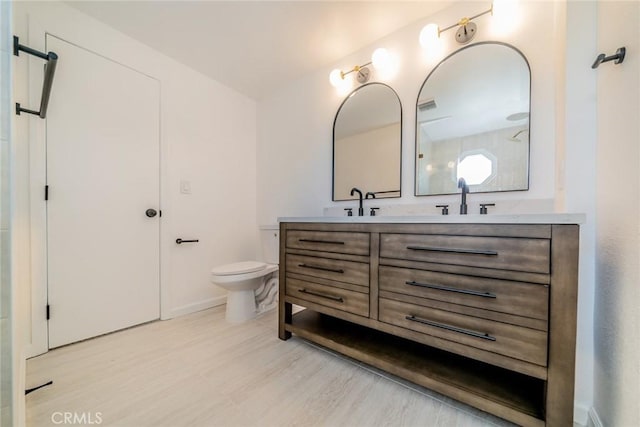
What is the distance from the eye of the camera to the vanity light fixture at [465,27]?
137 centimetres

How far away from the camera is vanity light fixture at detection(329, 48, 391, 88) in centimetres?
181

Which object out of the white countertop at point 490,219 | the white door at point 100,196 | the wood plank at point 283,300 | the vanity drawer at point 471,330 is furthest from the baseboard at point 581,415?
the white door at point 100,196

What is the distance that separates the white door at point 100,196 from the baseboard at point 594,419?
262cm

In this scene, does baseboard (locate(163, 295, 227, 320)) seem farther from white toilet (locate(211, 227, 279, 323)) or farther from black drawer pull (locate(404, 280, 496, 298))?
black drawer pull (locate(404, 280, 496, 298))

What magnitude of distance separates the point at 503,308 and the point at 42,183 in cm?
255

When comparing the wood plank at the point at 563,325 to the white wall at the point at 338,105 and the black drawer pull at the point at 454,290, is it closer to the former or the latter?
the black drawer pull at the point at 454,290

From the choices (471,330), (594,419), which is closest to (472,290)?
(471,330)

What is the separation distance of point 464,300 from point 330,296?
27.5 inches

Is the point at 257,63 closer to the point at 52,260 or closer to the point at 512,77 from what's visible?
the point at 512,77

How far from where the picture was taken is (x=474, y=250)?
990 millimetres

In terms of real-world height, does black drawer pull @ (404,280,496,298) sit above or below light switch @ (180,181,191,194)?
below

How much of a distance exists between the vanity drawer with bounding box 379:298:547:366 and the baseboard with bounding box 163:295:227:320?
1.79m

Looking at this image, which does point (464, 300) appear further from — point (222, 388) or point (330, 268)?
point (222, 388)

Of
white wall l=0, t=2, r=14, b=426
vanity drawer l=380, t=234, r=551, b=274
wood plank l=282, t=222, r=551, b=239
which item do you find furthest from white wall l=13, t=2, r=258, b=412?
vanity drawer l=380, t=234, r=551, b=274
